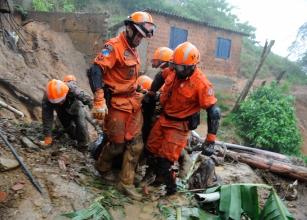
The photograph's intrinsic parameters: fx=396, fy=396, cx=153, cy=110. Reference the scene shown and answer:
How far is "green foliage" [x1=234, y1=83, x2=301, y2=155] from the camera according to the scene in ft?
53.8

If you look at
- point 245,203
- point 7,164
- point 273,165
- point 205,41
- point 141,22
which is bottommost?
point 273,165

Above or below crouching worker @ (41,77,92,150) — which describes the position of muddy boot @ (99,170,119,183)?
below

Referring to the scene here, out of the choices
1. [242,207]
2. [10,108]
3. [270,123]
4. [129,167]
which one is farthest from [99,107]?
[270,123]

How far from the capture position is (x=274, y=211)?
420 centimetres

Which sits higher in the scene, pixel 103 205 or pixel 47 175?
pixel 47 175

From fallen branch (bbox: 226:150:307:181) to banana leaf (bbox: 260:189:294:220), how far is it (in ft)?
12.2

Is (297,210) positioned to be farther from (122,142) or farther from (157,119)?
(122,142)

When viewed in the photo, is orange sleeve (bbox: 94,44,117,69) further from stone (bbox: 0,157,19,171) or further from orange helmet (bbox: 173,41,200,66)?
stone (bbox: 0,157,19,171)

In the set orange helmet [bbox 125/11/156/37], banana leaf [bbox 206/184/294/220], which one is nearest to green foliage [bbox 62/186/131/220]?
banana leaf [bbox 206/184/294/220]

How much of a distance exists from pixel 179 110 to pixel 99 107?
3.53 feet

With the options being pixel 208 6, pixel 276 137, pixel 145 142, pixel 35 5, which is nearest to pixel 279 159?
pixel 145 142

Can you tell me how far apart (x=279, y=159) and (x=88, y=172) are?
508 cm

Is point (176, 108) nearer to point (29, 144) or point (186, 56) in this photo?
point (186, 56)

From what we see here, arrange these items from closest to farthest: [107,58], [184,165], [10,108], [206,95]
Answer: [107,58] < [206,95] < [184,165] < [10,108]
